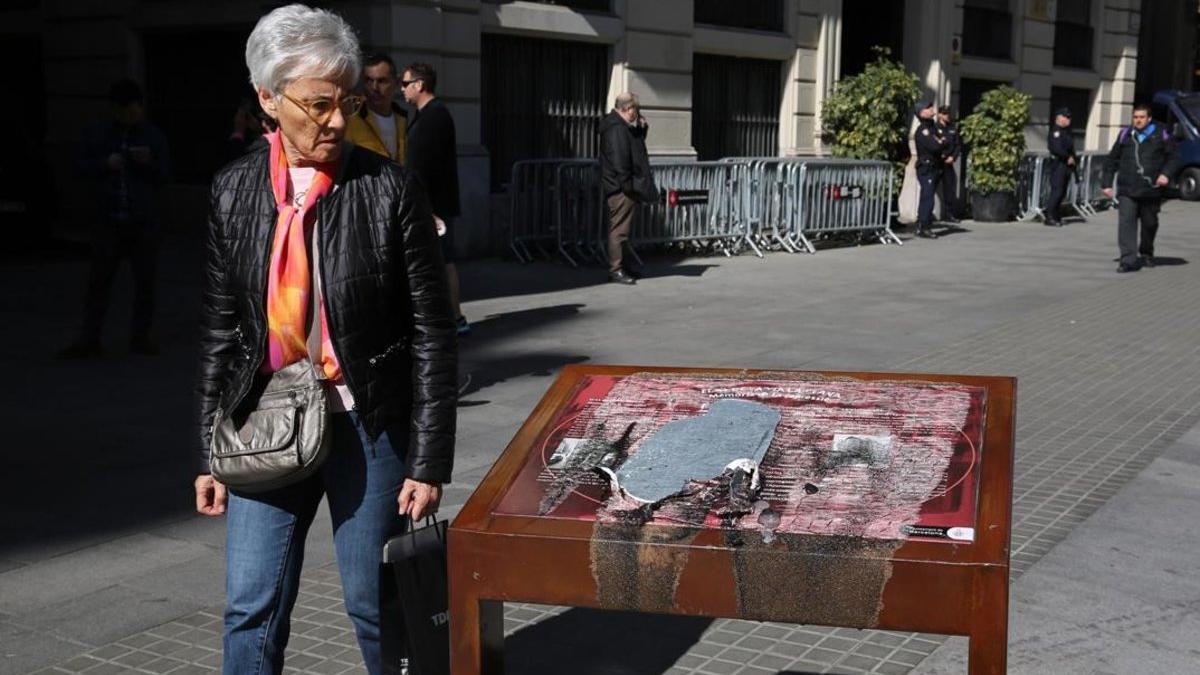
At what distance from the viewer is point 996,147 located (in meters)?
22.6

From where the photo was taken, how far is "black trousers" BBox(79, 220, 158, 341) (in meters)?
9.23

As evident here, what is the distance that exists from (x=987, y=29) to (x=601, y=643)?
23.8 m

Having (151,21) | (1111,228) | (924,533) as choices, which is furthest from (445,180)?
(1111,228)

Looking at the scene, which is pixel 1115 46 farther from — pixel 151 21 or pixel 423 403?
pixel 423 403

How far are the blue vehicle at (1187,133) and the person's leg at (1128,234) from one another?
1382 cm

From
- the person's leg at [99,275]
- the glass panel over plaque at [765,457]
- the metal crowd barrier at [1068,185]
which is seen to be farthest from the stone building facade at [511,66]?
the glass panel over plaque at [765,457]

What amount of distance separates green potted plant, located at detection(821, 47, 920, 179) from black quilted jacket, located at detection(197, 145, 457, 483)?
18.3m

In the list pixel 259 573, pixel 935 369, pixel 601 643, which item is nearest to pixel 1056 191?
pixel 935 369

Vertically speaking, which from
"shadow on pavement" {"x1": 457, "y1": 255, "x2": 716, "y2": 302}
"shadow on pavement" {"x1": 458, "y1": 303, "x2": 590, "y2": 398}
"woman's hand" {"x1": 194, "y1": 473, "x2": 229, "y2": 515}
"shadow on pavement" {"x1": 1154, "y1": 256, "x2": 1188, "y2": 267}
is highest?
"woman's hand" {"x1": 194, "y1": 473, "x2": 229, "y2": 515}

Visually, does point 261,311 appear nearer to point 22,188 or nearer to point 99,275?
point 99,275

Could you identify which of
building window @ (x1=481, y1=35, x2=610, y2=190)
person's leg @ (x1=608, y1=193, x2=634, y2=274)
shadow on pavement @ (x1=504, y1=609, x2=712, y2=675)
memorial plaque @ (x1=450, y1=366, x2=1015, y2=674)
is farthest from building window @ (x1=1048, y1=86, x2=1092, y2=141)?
memorial plaque @ (x1=450, y1=366, x2=1015, y2=674)

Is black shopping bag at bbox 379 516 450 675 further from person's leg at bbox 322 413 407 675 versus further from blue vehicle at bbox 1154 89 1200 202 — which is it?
blue vehicle at bbox 1154 89 1200 202

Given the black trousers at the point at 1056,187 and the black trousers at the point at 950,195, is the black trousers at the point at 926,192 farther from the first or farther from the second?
the black trousers at the point at 1056,187

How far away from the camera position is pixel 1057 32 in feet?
97.0
